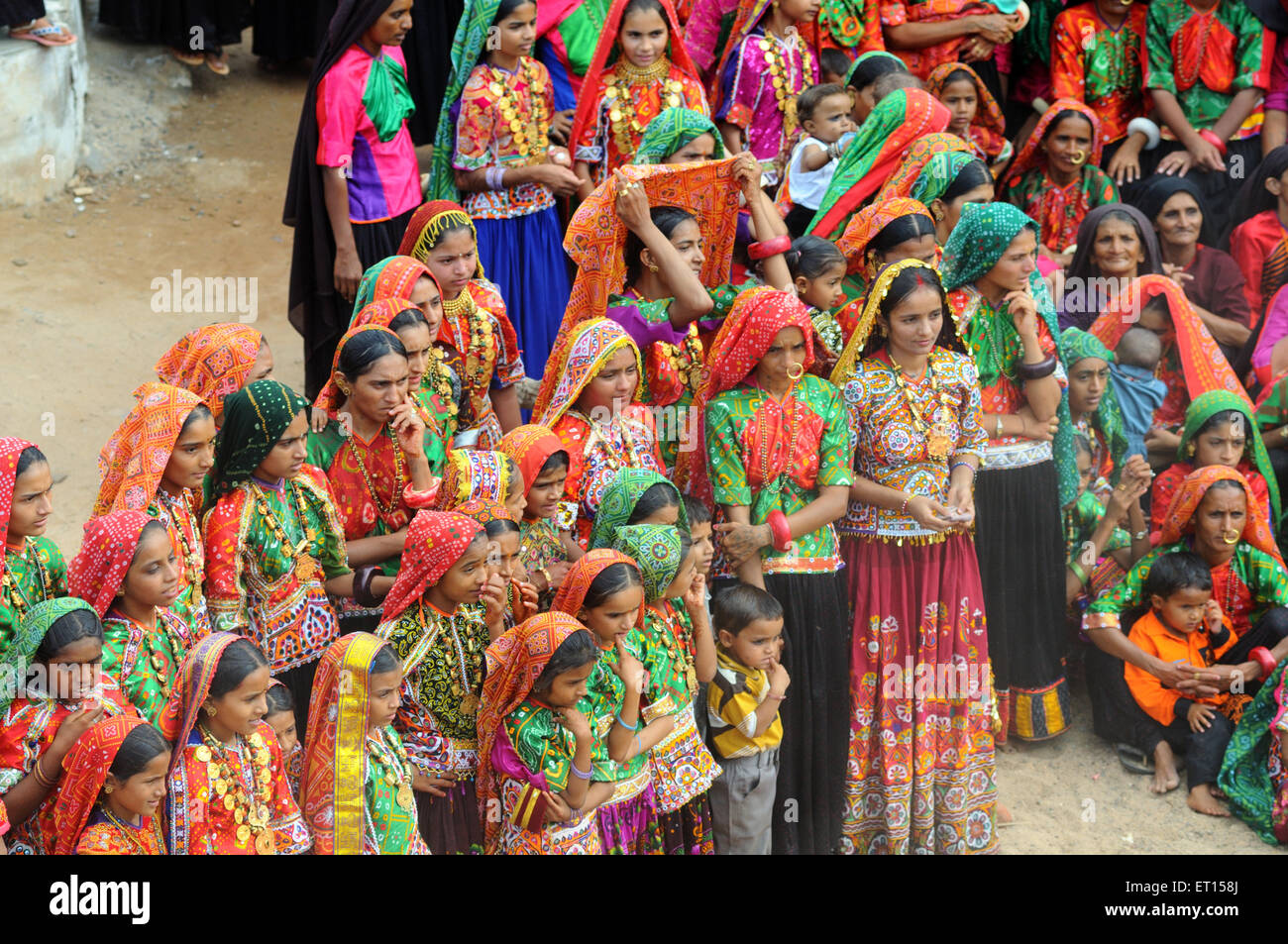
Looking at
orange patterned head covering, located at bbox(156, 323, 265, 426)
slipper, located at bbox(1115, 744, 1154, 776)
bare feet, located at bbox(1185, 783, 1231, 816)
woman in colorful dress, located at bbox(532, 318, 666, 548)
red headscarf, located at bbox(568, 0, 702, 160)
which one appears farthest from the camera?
red headscarf, located at bbox(568, 0, 702, 160)

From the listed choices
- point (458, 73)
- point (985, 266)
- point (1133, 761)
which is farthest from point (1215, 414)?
point (458, 73)

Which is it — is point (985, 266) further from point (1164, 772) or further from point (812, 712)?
point (1164, 772)

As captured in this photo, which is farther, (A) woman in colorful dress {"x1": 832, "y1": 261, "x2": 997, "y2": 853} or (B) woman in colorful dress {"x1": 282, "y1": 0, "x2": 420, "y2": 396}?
(B) woman in colorful dress {"x1": 282, "y1": 0, "x2": 420, "y2": 396}

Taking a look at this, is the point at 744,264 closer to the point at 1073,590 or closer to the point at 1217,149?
the point at 1073,590

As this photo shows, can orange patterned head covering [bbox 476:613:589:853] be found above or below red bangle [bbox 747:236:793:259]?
below

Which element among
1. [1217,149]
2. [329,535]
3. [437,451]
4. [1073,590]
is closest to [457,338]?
[437,451]

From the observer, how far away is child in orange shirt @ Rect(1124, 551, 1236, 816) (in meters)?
5.57

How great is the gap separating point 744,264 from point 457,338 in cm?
125

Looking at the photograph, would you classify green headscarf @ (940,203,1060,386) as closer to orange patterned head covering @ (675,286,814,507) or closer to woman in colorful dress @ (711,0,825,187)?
orange patterned head covering @ (675,286,814,507)

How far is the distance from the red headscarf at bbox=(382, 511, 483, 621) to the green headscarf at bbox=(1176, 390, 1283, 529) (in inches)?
123

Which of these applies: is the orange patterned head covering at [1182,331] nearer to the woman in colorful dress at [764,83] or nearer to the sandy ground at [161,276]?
the sandy ground at [161,276]

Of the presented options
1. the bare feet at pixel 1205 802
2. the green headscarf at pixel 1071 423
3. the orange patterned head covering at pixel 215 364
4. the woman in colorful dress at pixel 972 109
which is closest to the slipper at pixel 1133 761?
the bare feet at pixel 1205 802

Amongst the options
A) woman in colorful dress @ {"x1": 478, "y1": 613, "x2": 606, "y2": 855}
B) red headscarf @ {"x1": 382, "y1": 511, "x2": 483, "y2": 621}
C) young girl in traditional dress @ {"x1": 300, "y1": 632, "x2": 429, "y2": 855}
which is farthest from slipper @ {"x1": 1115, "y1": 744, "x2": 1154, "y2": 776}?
young girl in traditional dress @ {"x1": 300, "y1": 632, "x2": 429, "y2": 855}

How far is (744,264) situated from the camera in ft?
19.6
